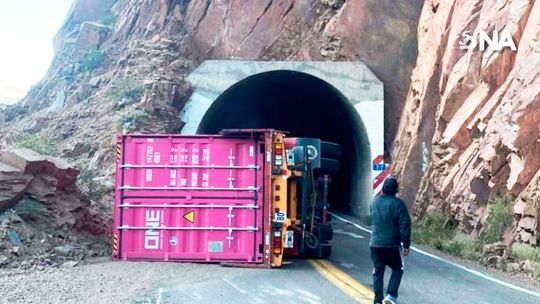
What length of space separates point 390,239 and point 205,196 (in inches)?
182

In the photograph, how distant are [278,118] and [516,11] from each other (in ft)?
55.0

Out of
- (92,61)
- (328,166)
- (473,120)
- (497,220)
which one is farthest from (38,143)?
(497,220)

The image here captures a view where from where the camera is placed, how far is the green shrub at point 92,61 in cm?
2684

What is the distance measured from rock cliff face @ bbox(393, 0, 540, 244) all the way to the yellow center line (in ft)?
12.2

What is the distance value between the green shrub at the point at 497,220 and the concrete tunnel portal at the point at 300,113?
25.8ft

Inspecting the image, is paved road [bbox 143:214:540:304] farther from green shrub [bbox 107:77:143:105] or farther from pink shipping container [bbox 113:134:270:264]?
green shrub [bbox 107:77:143:105]

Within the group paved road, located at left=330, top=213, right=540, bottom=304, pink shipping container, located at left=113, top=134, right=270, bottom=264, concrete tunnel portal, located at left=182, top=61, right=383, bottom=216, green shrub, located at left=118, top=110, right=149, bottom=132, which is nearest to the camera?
paved road, located at left=330, top=213, right=540, bottom=304

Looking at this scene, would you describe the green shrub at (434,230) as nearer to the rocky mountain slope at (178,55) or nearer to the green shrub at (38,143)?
the rocky mountain slope at (178,55)

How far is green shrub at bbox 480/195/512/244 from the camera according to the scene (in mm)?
12539

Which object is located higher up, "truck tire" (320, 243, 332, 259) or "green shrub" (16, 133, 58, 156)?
"green shrub" (16, 133, 58, 156)

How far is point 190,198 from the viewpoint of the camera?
1094 centimetres

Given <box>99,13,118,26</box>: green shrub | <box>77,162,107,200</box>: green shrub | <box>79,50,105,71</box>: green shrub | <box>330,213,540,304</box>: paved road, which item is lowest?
<box>330,213,540,304</box>: paved road

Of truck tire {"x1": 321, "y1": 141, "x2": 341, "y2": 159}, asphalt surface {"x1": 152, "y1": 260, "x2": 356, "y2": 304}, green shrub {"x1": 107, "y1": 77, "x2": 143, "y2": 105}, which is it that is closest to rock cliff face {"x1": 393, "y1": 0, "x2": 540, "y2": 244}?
truck tire {"x1": 321, "y1": 141, "x2": 341, "y2": 159}

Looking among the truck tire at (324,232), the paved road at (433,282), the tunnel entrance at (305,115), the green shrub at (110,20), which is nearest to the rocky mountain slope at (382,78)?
the tunnel entrance at (305,115)
